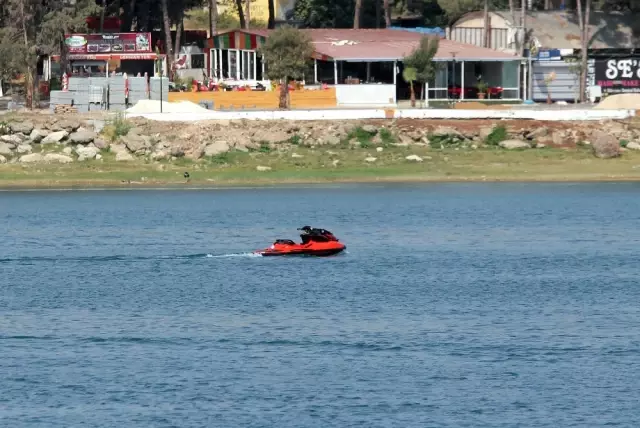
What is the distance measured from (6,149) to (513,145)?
3014 cm

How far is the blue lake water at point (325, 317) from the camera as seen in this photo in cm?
3434

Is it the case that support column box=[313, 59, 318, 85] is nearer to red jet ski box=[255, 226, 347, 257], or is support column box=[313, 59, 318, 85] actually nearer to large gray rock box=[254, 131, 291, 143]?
large gray rock box=[254, 131, 291, 143]

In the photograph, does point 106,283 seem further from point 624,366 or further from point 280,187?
point 280,187

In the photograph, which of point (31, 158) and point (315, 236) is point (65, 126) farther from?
point (315, 236)

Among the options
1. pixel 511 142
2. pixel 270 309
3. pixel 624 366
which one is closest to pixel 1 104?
pixel 511 142

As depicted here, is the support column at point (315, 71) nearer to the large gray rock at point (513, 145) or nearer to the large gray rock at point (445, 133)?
the large gray rock at point (445, 133)

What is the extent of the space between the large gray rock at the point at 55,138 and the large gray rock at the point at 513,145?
86.1 ft

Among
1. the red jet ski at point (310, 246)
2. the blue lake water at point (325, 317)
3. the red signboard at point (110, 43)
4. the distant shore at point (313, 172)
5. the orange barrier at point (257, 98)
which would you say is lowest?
the blue lake water at point (325, 317)

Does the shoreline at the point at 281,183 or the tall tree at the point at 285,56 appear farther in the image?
the tall tree at the point at 285,56

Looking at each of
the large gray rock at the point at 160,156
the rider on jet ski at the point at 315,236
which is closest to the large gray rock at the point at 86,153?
the large gray rock at the point at 160,156

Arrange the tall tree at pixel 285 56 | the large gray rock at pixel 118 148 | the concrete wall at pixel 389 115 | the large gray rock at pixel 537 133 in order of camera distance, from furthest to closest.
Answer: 1. the tall tree at pixel 285 56
2. the concrete wall at pixel 389 115
3. the large gray rock at pixel 537 133
4. the large gray rock at pixel 118 148

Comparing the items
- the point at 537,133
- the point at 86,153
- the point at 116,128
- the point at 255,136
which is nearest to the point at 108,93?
the point at 116,128

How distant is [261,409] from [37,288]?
18747mm

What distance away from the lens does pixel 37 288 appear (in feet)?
165
